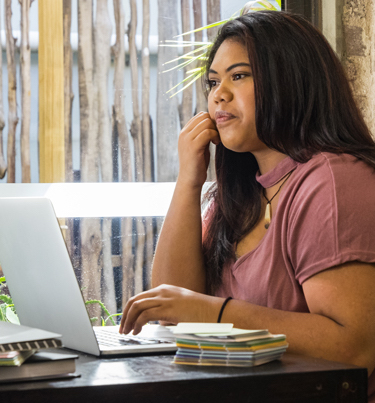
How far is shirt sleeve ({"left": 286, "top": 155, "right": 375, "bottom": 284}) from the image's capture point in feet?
3.58

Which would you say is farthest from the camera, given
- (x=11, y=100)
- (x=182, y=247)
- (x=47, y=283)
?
(x=11, y=100)

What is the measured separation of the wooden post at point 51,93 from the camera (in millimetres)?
2314

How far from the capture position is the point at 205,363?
80cm

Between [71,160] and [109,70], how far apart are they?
0.40m

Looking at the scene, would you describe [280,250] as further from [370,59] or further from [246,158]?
[370,59]

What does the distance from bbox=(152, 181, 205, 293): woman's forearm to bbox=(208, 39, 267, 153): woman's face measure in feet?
0.80

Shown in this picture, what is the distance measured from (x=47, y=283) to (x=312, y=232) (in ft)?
1.68

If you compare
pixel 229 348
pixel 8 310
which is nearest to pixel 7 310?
pixel 8 310

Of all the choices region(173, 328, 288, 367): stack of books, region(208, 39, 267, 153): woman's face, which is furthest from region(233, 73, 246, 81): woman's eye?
region(173, 328, 288, 367): stack of books

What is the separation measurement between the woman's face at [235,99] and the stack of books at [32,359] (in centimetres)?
80

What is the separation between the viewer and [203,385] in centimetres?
71

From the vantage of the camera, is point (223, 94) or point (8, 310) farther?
point (8, 310)

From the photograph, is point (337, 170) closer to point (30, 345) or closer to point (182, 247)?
point (182, 247)

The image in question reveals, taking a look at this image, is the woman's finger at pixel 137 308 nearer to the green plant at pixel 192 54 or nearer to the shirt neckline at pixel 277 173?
the shirt neckline at pixel 277 173
